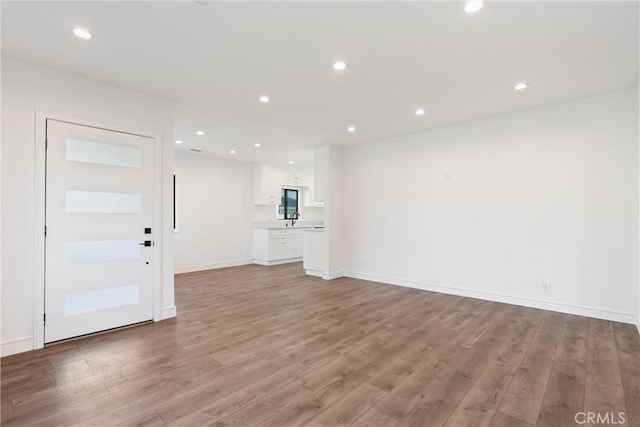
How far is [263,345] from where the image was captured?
113 inches

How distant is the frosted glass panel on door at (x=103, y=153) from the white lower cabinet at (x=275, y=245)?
4.27 meters

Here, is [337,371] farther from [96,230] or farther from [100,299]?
[96,230]

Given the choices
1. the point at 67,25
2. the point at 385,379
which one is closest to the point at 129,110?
the point at 67,25

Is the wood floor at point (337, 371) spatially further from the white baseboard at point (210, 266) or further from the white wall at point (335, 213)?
the white baseboard at point (210, 266)

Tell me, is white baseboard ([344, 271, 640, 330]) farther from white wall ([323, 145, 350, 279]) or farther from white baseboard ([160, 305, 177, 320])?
white baseboard ([160, 305, 177, 320])

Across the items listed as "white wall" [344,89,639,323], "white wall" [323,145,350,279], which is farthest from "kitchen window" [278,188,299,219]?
"white wall" [344,89,639,323]

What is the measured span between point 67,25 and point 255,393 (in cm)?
305

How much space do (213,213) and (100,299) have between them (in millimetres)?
4099

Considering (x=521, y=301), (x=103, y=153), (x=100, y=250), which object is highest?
(x=103, y=153)

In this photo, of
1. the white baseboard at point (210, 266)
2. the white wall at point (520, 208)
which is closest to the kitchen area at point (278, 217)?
the white baseboard at point (210, 266)

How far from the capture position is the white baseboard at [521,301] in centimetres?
345

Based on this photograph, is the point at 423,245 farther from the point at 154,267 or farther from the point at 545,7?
the point at 154,267

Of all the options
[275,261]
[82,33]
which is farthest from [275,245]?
[82,33]

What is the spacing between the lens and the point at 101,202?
317 cm
